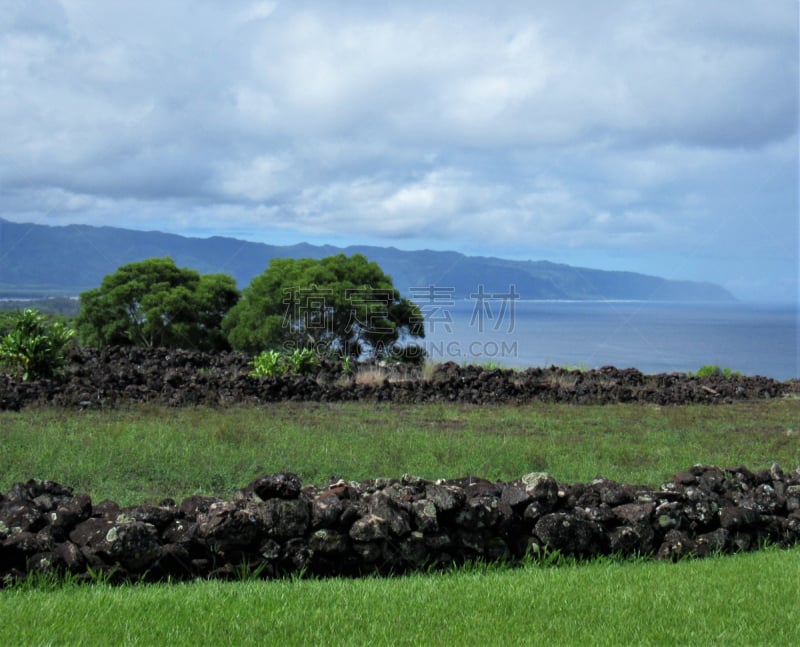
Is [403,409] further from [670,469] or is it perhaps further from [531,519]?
[531,519]

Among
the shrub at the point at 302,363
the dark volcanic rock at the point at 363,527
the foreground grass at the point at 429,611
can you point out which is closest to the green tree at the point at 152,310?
the shrub at the point at 302,363

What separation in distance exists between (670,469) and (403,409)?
5.29 meters

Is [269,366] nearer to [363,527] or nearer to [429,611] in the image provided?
[363,527]

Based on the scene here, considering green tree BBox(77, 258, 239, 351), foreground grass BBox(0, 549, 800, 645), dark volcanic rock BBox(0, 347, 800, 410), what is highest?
green tree BBox(77, 258, 239, 351)

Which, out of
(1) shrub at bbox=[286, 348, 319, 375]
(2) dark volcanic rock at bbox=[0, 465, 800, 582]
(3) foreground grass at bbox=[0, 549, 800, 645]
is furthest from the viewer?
(1) shrub at bbox=[286, 348, 319, 375]

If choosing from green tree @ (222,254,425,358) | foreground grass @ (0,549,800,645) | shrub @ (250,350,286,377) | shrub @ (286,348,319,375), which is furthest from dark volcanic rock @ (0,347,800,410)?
foreground grass @ (0,549,800,645)

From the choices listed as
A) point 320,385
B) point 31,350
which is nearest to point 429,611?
point 320,385

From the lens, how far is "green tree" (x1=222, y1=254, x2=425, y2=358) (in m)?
20.9

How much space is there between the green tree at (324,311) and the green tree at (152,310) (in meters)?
0.99

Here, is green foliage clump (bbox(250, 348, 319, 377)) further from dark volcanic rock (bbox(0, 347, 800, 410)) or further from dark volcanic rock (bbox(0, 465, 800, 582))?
dark volcanic rock (bbox(0, 465, 800, 582))

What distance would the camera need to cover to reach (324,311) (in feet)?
68.8

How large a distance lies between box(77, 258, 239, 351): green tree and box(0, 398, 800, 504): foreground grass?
10038mm

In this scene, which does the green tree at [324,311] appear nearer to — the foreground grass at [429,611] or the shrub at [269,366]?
the shrub at [269,366]

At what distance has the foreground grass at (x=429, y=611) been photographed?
392 cm
